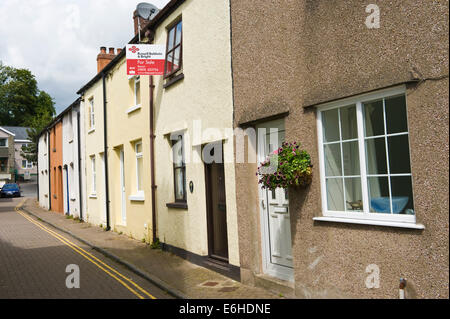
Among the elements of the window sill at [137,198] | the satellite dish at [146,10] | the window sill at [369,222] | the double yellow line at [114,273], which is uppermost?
the satellite dish at [146,10]

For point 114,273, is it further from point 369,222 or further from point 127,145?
point 369,222

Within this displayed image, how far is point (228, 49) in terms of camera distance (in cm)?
766

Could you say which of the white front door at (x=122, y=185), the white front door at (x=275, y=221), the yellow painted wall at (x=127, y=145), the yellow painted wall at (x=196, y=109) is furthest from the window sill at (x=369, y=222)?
the white front door at (x=122, y=185)

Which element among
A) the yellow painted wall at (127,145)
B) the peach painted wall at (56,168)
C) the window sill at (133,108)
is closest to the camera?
the yellow painted wall at (127,145)

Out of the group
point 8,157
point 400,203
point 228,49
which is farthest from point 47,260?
point 8,157

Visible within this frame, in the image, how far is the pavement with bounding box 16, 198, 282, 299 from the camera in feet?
21.8

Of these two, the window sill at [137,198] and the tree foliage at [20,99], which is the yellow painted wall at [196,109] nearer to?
the window sill at [137,198]

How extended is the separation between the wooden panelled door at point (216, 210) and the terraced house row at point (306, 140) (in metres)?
0.03

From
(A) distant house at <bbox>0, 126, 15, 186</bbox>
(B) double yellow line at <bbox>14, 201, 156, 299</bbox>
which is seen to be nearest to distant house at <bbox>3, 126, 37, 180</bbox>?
(A) distant house at <bbox>0, 126, 15, 186</bbox>

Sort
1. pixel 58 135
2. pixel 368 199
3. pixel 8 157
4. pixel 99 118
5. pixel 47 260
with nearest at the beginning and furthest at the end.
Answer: pixel 368 199, pixel 47 260, pixel 99 118, pixel 58 135, pixel 8 157

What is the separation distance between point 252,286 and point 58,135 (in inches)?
778

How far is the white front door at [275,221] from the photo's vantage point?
6539 millimetres

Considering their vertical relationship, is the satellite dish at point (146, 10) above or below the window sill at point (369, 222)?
above
